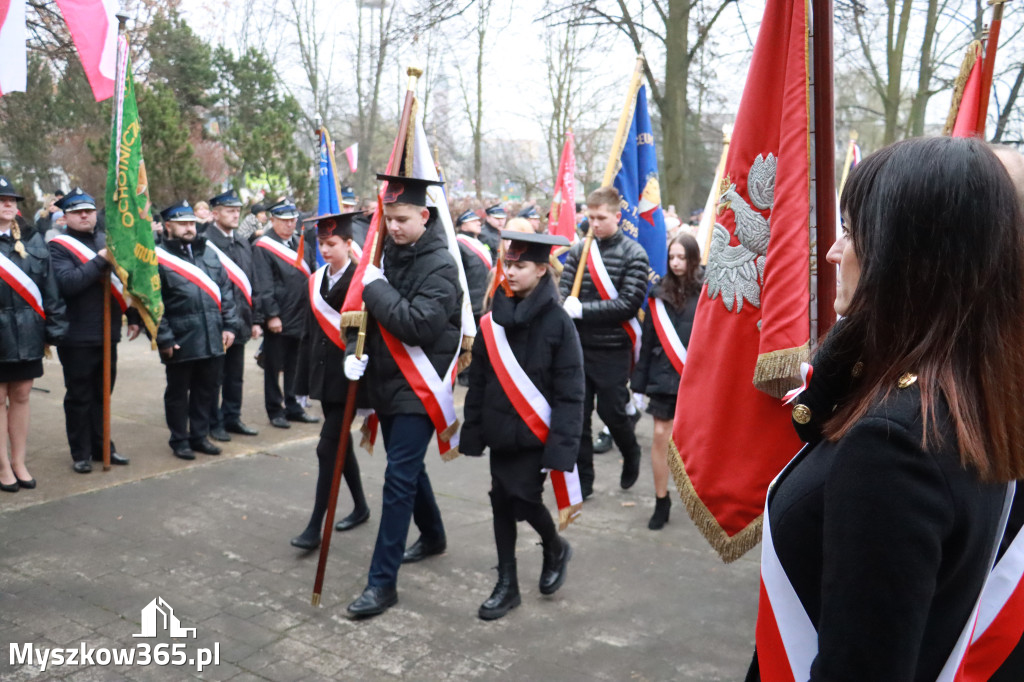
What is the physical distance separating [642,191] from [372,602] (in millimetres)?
4158

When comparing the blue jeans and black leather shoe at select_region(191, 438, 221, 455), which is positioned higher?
the blue jeans

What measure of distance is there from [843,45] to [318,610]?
39.7 ft

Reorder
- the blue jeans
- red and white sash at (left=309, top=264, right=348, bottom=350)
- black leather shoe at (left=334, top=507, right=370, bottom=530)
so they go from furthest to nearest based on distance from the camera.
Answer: black leather shoe at (left=334, top=507, right=370, bottom=530), red and white sash at (left=309, top=264, right=348, bottom=350), the blue jeans

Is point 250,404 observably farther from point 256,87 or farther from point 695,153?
point 695,153

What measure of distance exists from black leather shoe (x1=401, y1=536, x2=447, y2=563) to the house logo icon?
4.60ft

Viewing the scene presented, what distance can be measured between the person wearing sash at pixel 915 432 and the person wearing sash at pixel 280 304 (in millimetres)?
7732

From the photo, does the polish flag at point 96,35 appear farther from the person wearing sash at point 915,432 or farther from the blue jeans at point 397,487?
the person wearing sash at point 915,432

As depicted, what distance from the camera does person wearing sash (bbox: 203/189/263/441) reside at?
8.27 metres

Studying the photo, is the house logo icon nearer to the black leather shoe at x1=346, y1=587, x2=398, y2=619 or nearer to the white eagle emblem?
the black leather shoe at x1=346, y1=587, x2=398, y2=619

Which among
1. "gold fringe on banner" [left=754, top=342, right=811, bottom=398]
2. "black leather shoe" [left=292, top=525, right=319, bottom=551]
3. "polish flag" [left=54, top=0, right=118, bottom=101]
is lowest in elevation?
"black leather shoe" [left=292, top=525, right=319, bottom=551]

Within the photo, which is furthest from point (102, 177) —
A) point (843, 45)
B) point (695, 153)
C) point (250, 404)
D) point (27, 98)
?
point (695, 153)

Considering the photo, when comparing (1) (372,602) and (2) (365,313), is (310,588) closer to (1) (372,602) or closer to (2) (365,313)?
(1) (372,602)

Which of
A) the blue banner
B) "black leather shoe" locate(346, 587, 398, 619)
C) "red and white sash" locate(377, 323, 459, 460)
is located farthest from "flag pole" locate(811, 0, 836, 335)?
the blue banner

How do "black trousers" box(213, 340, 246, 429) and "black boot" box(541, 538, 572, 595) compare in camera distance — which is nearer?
"black boot" box(541, 538, 572, 595)
